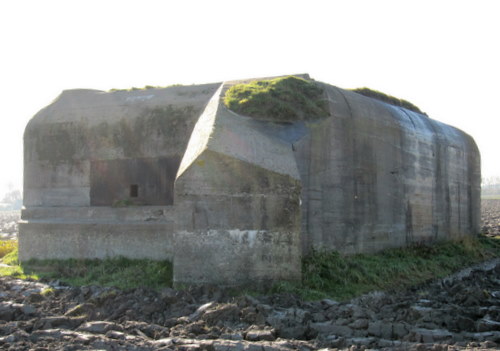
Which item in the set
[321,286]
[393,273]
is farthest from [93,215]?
[393,273]

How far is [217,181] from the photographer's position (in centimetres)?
935

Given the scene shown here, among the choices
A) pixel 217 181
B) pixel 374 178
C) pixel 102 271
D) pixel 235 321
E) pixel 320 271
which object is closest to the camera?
pixel 235 321

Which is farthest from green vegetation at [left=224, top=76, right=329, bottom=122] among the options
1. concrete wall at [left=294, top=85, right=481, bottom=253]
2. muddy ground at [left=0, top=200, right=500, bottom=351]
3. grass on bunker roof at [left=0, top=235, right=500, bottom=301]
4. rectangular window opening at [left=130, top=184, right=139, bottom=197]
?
muddy ground at [left=0, top=200, right=500, bottom=351]

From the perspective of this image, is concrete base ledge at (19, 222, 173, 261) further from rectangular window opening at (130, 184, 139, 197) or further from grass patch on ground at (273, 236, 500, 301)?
grass patch on ground at (273, 236, 500, 301)

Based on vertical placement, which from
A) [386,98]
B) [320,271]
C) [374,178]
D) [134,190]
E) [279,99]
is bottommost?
[320,271]

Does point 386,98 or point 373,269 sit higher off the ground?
point 386,98

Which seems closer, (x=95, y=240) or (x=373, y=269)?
(x=373, y=269)

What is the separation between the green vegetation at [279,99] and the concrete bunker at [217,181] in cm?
10

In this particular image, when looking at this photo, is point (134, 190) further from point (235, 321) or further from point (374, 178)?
point (235, 321)

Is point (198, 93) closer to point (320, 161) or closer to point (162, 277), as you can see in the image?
point (320, 161)

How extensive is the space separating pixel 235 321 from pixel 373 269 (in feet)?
14.3

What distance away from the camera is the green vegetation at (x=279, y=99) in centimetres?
1100

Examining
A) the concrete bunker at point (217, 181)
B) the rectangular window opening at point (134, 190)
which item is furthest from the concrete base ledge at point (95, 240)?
the rectangular window opening at point (134, 190)

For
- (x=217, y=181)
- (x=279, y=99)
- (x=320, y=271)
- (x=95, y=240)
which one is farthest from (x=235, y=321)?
(x=95, y=240)
